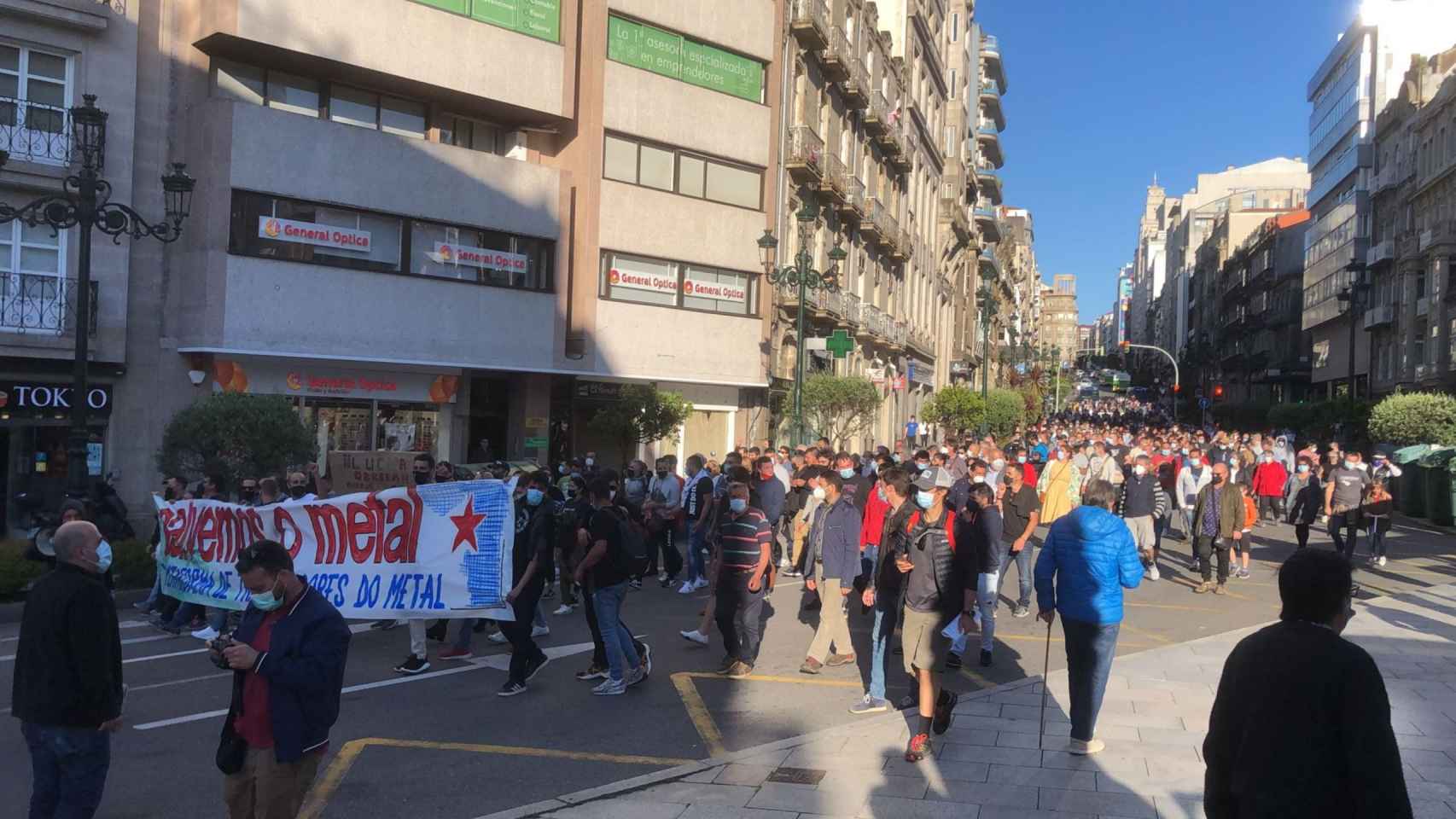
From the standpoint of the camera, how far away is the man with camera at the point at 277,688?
476 cm

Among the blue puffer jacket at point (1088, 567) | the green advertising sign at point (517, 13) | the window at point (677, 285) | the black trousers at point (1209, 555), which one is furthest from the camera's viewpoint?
the window at point (677, 285)

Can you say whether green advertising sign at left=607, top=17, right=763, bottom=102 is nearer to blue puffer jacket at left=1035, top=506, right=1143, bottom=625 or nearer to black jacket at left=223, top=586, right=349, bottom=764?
blue puffer jacket at left=1035, top=506, right=1143, bottom=625

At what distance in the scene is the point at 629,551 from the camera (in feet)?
30.3

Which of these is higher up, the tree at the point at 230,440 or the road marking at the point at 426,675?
the tree at the point at 230,440

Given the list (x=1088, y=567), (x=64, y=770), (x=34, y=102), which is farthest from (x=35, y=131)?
(x=1088, y=567)

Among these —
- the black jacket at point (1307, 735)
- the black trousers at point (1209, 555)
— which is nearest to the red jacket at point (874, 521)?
the black trousers at point (1209, 555)

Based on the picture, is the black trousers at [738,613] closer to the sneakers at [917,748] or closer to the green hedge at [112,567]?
the sneakers at [917,748]

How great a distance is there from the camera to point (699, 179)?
30.9 metres

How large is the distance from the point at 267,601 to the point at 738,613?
Answer: 18.1 feet

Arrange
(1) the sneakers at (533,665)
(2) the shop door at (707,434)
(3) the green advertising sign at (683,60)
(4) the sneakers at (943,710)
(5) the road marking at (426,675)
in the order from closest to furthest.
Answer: (4) the sneakers at (943,710), (5) the road marking at (426,675), (1) the sneakers at (533,665), (3) the green advertising sign at (683,60), (2) the shop door at (707,434)

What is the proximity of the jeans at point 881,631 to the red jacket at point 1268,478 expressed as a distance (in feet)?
57.7

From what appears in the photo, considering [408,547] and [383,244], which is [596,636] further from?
[383,244]

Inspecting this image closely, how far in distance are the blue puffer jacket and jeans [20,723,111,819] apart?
5157 mm

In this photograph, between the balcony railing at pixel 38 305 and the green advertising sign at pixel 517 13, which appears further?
the green advertising sign at pixel 517 13
